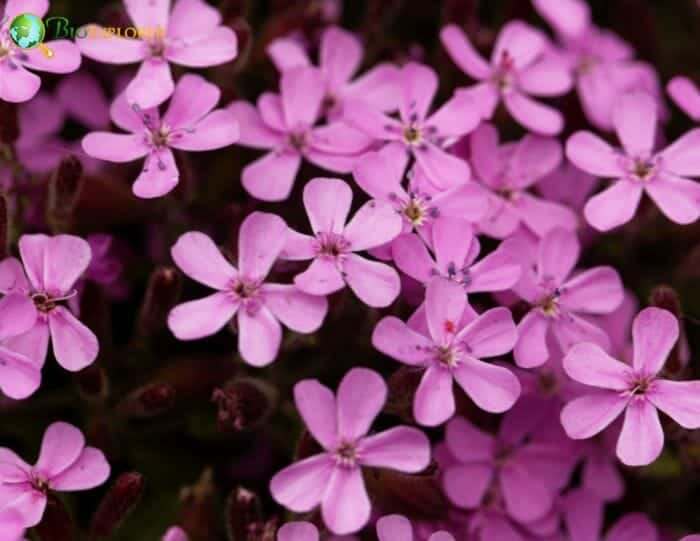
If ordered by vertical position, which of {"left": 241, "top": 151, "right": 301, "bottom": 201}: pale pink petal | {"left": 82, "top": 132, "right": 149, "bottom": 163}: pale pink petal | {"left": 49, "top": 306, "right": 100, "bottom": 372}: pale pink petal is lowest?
{"left": 49, "top": 306, "right": 100, "bottom": 372}: pale pink petal

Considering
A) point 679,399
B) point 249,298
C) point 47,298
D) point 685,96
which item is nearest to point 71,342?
point 47,298

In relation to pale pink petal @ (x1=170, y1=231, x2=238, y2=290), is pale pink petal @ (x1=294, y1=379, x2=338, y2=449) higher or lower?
lower

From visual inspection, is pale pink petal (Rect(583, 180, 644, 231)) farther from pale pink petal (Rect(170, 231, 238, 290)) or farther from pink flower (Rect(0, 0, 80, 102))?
pink flower (Rect(0, 0, 80, 102))

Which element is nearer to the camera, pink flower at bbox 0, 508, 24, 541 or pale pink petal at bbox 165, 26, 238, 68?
pink flower at bbox 0, 508, 24, 541

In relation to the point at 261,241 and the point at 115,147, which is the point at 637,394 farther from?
the point at 115,147

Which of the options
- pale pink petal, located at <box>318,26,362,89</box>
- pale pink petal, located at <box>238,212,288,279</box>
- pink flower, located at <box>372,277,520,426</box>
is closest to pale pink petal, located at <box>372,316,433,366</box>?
pink flower, located at <box>372,277,520,426</box>
